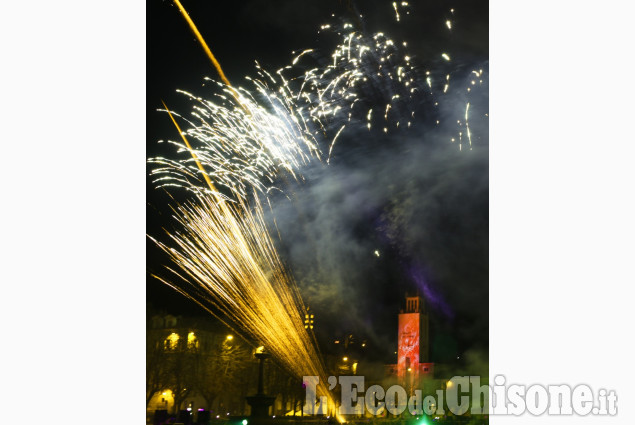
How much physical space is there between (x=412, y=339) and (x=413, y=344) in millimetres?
272

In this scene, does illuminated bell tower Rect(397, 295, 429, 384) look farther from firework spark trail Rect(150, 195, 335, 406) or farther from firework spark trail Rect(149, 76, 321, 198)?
firework spark trail Rect(149, 76, 321, 198)

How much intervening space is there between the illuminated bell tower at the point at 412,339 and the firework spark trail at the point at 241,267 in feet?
1.78

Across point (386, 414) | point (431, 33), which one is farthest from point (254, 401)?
point (431, 33)

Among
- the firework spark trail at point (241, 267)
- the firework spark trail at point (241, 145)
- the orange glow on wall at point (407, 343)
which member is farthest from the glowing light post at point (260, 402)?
the firework spark trail at point (241, 145)

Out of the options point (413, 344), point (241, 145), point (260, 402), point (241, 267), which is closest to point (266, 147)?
point (241, 145)

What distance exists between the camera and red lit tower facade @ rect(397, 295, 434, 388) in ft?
10.1

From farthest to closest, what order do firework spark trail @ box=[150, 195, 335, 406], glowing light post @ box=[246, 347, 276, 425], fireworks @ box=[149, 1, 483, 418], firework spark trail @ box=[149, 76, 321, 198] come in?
glowing light post @ box=[246, 347, 276, 425] < firework spark trail @ box=[150, 195, 335, 406] < firework spark trail @ box=[149, 76, 321, 198] < fireworks @ box=[149, 1, 483, 418]

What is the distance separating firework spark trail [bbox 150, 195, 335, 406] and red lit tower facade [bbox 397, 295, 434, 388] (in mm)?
544

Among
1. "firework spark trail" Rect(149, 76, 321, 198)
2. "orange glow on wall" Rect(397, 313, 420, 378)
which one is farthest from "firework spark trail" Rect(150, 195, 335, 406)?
"orange glow on wall" Rect(397, 313, 420, 378)

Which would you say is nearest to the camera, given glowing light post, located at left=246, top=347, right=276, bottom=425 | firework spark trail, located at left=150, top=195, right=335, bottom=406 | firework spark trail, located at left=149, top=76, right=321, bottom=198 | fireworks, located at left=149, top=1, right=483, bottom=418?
fireworks, located at left=149, top=1, right=483, bottom=418

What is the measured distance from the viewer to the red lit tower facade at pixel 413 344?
309 centimetres

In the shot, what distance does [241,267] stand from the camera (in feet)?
11.9
